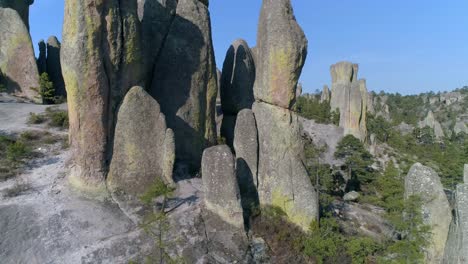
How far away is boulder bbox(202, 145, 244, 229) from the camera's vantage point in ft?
35.6

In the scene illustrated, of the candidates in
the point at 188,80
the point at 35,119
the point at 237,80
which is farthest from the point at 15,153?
the point at 237,80

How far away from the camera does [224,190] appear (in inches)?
428

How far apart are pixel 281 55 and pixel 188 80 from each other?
472cm

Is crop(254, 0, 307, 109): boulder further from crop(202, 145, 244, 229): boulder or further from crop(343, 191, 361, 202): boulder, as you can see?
crop(343, 191, 361, 202): boulder

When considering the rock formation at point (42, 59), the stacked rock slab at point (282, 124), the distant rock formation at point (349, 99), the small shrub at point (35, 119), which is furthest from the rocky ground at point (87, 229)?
the distant rock formation at point (349, 99)

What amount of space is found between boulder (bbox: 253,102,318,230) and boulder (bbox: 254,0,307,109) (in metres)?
0.48

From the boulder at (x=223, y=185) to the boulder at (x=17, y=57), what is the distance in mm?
17134

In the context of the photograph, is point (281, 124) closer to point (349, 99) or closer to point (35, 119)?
point (35, 119)

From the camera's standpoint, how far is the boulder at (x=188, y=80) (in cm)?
1489

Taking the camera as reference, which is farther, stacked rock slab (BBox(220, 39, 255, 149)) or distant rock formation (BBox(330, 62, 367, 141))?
distant rock formation (BBox(330, 62, 367, 141))

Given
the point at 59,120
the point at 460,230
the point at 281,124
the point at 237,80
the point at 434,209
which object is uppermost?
the point at 237,80

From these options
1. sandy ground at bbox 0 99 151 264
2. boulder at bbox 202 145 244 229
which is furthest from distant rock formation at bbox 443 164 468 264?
sandy ground at bbox 0 99 151 264

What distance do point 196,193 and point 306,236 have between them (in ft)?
13.0

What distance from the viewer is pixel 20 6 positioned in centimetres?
2886
